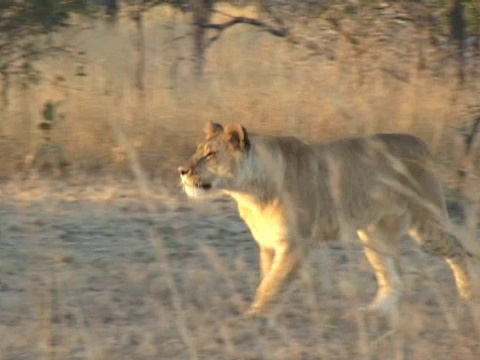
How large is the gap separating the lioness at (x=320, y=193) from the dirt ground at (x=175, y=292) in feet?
0.48

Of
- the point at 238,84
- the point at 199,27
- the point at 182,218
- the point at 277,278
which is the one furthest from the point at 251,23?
the point at 277,278

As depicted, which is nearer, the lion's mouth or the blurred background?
the lion's mouth

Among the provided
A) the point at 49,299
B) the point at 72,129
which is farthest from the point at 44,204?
the point at 49,299

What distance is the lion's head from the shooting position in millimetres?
5324

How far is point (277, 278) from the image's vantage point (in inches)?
208

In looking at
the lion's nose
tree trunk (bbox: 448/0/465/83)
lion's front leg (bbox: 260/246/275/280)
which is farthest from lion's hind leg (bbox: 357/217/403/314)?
tree trunk (bbox: 448/0/465/83)

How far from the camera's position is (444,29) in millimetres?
8883

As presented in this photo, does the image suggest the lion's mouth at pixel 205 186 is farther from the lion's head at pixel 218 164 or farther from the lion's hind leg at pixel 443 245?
the lion's hind leg at pixel 443 245

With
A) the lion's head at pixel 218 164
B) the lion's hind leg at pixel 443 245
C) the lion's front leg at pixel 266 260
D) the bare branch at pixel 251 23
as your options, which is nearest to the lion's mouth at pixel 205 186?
the lion's head at pixel 218 164

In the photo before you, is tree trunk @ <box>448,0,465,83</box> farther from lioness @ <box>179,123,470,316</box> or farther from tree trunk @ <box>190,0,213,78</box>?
lioness @ <box>179,123,470,316</box>

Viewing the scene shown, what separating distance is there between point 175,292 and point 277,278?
0.45 meters

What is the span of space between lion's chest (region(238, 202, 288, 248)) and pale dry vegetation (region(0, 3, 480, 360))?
0.18m

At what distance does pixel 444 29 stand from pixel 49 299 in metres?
4.49

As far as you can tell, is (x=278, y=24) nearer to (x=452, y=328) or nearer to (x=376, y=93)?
(x=376, y=93)
